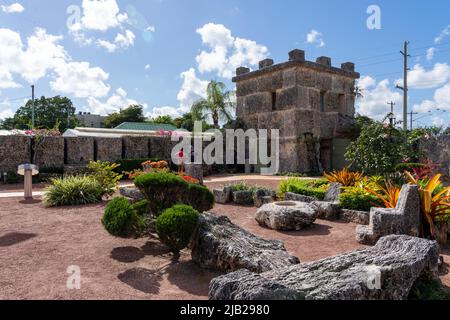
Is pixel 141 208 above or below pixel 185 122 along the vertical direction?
below

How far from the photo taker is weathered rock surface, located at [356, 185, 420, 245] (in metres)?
5.25

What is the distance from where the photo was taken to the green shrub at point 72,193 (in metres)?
8.46

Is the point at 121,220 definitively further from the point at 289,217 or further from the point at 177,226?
the point at 289,217

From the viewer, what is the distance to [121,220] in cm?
460

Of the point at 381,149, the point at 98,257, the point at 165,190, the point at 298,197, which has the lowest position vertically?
the point at 98,257

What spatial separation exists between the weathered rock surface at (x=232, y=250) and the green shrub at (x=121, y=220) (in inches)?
36.9

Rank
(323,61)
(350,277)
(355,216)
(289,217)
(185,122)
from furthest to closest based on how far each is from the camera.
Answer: (185,122), (323,61), (355,216), (289,217), (350,277)

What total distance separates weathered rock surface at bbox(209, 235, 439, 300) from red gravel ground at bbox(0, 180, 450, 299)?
2.88 feet

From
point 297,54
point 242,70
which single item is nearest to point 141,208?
point 297,54

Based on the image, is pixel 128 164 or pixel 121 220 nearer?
pixel 121 220

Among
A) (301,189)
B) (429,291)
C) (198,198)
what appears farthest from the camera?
(301,189)

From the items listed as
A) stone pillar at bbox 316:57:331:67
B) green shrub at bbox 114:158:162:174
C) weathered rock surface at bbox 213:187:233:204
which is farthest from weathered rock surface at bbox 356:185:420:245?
stone pillar at bbox 316:57:331:67

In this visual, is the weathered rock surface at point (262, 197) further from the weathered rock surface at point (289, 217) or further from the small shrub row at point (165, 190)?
the small shrub row at point (165, 190)

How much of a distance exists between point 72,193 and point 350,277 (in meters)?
7.63
